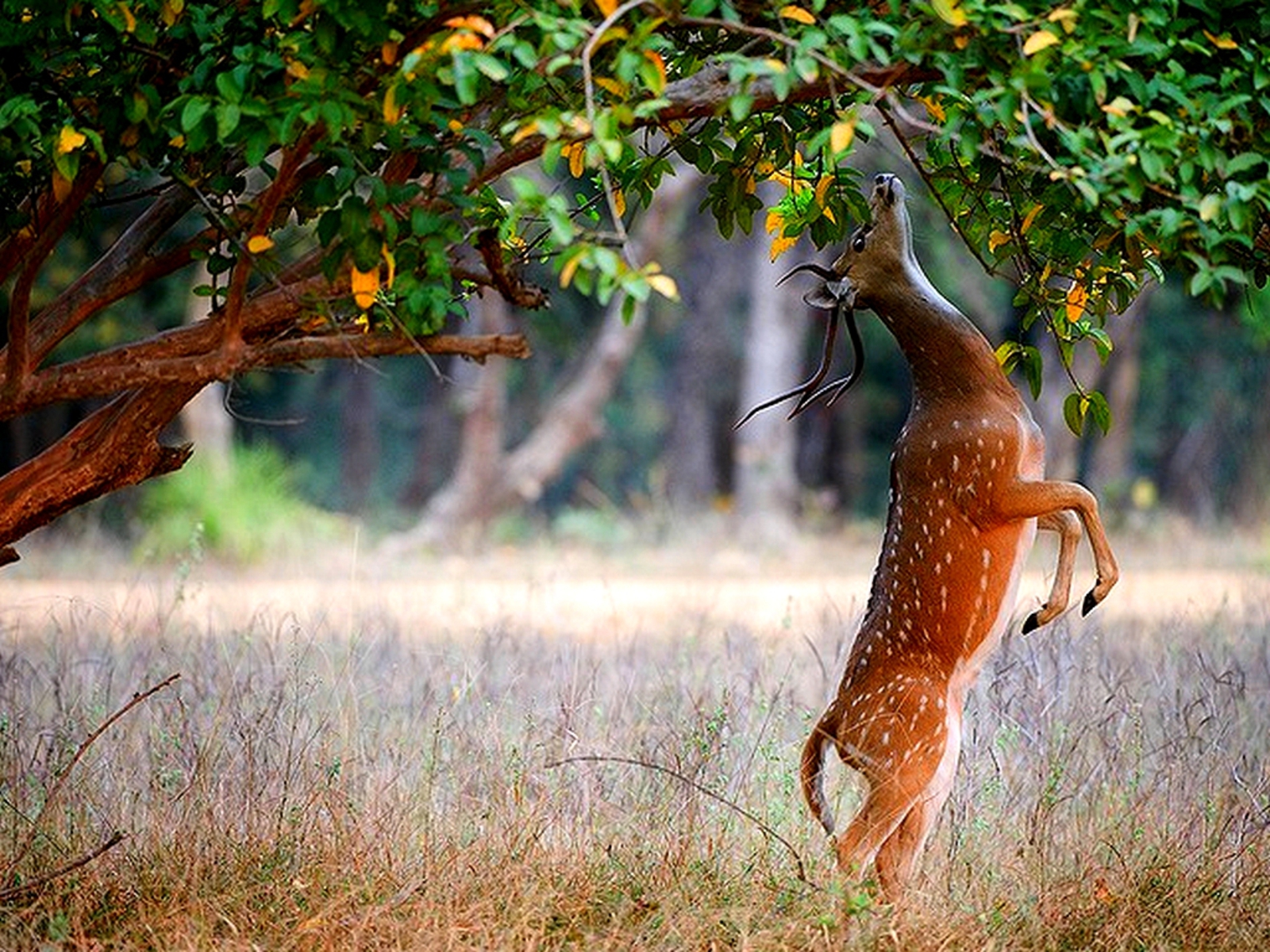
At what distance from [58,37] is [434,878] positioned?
2.59 m

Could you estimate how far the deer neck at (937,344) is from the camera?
5.34m

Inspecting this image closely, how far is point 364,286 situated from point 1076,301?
7.26ft

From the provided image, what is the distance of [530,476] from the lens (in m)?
Answer: 23.4

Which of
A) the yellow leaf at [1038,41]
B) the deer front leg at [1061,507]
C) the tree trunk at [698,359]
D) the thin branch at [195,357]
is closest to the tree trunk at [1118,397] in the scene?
the tree trunk at [698,359]

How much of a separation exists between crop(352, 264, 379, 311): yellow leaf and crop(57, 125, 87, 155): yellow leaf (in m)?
0.71

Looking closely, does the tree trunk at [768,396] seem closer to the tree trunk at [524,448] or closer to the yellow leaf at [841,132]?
the tree trunk at [524,448]

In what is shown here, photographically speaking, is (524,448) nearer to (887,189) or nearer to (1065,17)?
(887,189)

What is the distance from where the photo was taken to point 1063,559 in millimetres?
5352

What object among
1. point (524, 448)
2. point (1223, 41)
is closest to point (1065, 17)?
point (1223, 41)

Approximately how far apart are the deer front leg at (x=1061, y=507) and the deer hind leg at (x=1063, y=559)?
0.23 ft

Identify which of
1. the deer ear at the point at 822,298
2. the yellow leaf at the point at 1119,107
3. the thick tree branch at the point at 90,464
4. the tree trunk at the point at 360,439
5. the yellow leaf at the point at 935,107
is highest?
the yellow leaf at the point at 935,107

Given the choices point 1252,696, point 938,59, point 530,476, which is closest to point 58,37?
point 938,59

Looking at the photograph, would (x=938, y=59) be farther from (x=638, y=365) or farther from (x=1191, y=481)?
(x=638, y=365)

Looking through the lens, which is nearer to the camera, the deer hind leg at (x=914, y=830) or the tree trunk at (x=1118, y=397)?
the deer hind leg at (x=914, y=830)
